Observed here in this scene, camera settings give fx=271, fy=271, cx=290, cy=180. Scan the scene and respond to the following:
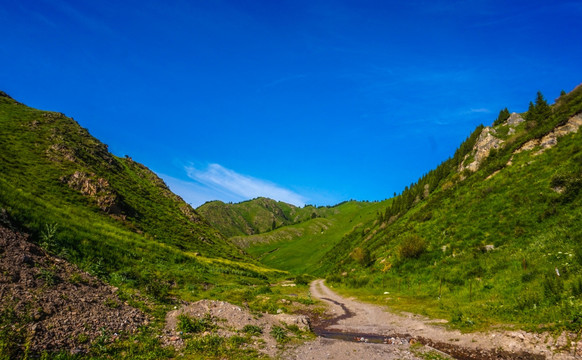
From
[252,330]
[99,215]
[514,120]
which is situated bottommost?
[252,330]

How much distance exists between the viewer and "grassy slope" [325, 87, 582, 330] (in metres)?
16.4

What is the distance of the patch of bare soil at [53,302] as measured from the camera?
991 cm

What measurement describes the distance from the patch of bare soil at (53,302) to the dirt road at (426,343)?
818cm

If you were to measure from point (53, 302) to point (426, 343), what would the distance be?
1838 cm

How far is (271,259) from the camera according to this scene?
182875 millimetres

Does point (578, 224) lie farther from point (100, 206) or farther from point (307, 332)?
point (100, 206)

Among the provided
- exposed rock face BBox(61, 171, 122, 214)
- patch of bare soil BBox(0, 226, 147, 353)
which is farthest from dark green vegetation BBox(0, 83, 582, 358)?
patch of bare soil BBox(0, 226, 147, 353)

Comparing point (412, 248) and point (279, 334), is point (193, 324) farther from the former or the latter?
point (412, 248)

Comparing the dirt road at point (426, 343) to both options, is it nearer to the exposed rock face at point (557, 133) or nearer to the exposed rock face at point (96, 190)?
the exposed rock face at point (557, 133)

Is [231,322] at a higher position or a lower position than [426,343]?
lower

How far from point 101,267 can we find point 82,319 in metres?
10.9

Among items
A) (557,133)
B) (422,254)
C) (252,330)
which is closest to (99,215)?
(252,330)

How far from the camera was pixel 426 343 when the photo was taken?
14938mm

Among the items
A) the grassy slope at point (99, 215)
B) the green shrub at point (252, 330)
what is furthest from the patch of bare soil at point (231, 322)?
the grassy slope at point (99, 215)
